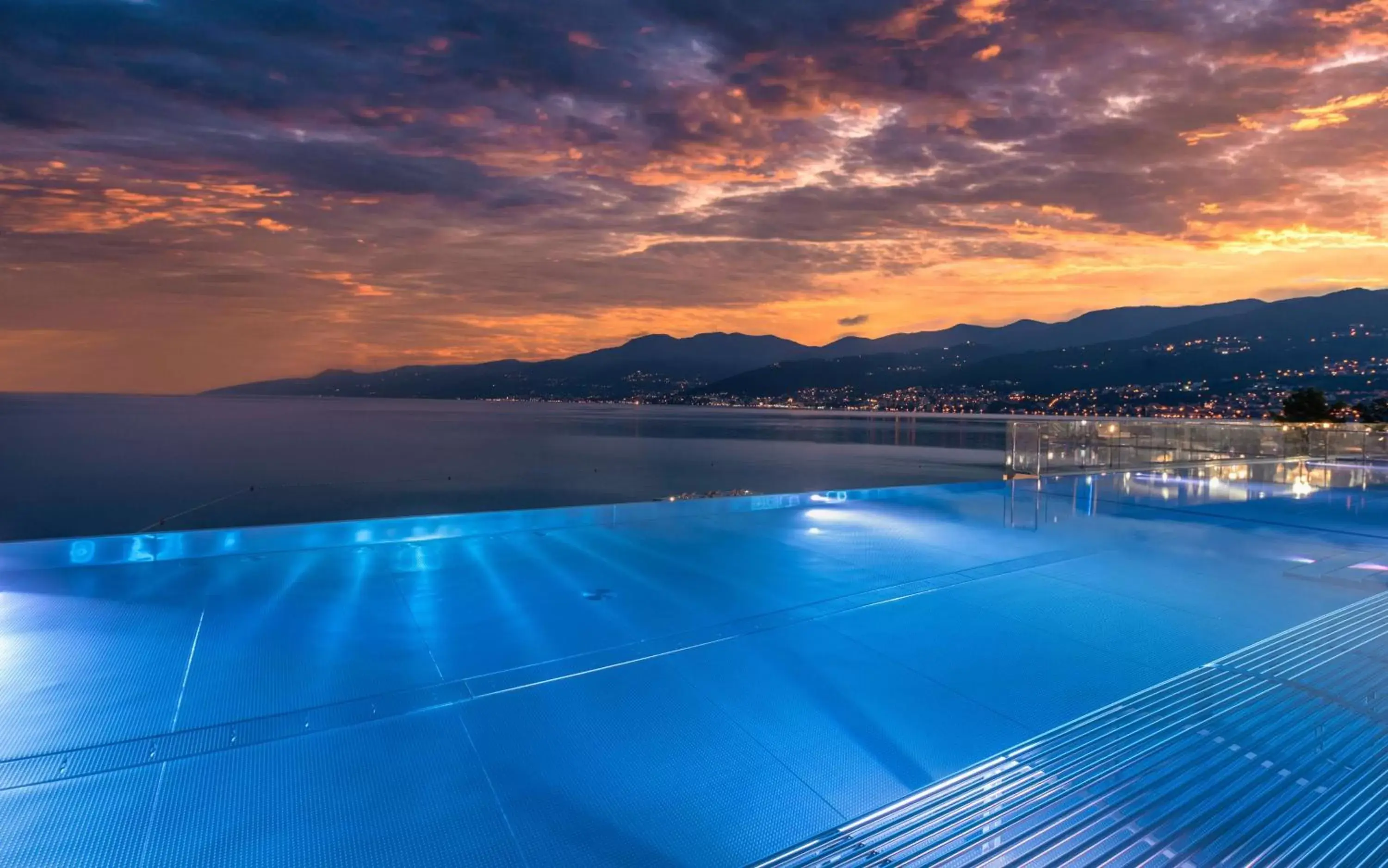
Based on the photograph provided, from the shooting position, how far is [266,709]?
2.25 m

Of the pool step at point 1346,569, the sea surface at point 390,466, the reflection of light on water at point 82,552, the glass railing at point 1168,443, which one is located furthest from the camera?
the sea surface at point 390,466

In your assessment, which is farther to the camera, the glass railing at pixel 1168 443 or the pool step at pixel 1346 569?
the glass railing at pixel 1168 443

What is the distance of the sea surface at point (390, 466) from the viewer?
899 inches

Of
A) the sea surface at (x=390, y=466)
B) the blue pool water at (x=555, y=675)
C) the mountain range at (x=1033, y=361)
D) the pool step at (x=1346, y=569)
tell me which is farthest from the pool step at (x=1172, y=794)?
the mountain range at (x=1033, y=361)

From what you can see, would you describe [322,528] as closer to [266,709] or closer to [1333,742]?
[266,709]

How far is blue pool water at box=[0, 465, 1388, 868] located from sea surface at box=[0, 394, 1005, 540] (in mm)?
3315

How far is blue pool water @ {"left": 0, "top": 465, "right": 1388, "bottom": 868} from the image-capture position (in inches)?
64.5

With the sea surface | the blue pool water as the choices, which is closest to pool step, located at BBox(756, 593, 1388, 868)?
the blue pool water

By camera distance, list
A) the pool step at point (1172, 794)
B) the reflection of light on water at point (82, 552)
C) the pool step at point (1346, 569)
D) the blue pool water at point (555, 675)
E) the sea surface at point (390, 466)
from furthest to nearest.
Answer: the sea surface at point (390, 466)
the reflection of light on water at point (82, 552)
the pool step at point (1346, 569)
the blue pool water at point (555, 675)
the pool step at point (1172, 794)

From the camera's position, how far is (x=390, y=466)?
117 feet

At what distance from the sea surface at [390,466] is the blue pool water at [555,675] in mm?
3315

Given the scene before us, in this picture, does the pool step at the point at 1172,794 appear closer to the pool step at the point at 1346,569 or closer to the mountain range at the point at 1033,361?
the pool step at the point at 1346,569

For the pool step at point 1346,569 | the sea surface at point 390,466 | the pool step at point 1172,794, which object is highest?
the pool step at point 1172,794

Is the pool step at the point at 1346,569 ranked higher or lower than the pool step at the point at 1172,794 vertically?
lower
